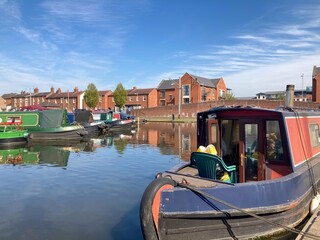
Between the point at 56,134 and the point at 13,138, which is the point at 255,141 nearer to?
the point at 13,138

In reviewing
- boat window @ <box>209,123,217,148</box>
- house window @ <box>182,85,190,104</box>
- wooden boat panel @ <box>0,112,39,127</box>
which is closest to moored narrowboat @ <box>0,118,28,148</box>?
wooden boat panel @ <box>0,112,39,127</box>

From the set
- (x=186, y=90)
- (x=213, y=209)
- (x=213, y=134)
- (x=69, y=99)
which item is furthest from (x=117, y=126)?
(x=69, y=99)

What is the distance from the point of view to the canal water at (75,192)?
6781 mm

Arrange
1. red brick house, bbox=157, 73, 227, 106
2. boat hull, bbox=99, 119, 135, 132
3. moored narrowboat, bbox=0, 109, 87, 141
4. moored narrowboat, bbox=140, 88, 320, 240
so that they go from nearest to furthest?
moored narrowboat, bbox=140, 88, 320, 240 → moored narrowboat, bbox=0, 109, 87, 141 → boat hull, bbox=99, 119, 135, 132 → red brick house, bbox=157, 73, 227, 106

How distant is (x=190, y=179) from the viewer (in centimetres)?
587

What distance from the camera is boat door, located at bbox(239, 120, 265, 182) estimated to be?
691 centimetres

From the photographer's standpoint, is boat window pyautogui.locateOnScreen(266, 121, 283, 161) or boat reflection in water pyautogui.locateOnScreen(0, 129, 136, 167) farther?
boat reflection in water pyautogui.locateOnScreen(0, 129, 136, 167)

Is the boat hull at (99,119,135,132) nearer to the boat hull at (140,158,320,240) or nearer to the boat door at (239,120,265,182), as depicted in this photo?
the boat door at (239,120,265,182)

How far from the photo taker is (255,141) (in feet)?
23.0

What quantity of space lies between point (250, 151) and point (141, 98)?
69764 millimetres

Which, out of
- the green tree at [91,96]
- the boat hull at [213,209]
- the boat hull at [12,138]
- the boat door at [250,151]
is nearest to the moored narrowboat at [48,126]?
the boat hull at [12,138]

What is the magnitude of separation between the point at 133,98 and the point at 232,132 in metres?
71.5

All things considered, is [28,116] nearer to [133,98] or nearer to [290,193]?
[290,193]

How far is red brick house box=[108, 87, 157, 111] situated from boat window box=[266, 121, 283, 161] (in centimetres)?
6786
